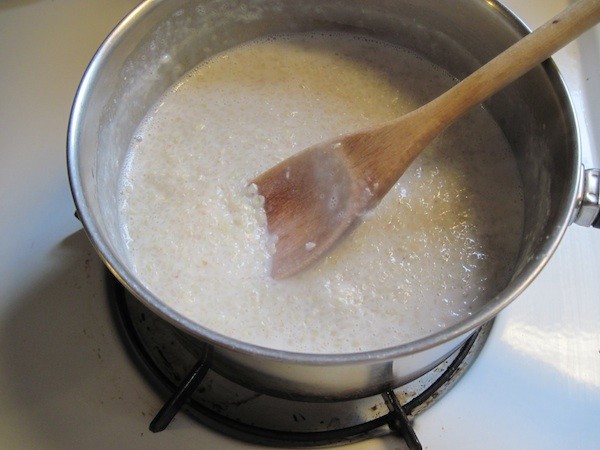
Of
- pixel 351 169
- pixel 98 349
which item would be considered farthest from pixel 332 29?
pixel 98 349

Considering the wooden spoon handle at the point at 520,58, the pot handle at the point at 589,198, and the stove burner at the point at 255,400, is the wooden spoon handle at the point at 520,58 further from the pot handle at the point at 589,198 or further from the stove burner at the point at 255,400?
the stove burner at the point at 255,400

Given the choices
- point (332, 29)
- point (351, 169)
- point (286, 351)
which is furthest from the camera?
point (332, 29)

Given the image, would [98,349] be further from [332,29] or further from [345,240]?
[332,29]

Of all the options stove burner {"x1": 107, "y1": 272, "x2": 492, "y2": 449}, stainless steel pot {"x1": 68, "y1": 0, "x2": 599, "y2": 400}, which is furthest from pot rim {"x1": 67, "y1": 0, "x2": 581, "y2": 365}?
stove burner {"x1": 107, "y1": 272, "x2": 492, "y2": 449}

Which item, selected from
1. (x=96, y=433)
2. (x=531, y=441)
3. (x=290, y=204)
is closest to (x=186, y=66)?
(x=290, y=204)

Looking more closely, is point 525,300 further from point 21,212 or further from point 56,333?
point 21,212

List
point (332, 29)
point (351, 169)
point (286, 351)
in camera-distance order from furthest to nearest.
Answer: point (332, 29) < point (351, 169) < point (286, 351)
